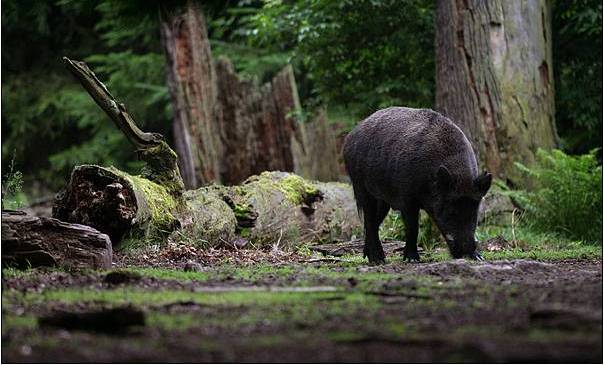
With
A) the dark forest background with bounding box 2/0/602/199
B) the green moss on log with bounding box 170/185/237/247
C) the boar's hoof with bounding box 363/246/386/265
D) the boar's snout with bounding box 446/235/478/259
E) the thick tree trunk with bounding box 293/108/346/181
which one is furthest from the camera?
the thick tree trunk with bounding box 293/108/346/181

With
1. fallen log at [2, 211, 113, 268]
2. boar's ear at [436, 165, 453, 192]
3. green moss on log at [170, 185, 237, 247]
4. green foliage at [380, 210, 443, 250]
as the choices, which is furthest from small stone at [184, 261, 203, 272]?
green foliage at [380, 210, 443, 250]

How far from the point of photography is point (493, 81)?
1447 cm

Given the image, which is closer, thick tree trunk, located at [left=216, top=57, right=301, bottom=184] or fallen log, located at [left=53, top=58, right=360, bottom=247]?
fallen log, located at [left=53, top=58, right=360, bottom=247]

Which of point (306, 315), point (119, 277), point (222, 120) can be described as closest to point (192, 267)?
point (119, 277)

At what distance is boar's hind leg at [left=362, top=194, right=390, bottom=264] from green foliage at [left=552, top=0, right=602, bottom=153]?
7.17m

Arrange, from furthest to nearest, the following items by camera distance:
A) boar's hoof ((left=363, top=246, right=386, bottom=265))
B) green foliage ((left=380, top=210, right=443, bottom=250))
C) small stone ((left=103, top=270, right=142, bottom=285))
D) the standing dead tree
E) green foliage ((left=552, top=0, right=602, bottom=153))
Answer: the standing dead tree, green foliage ((left=552, top=0, right=602, bottom=153)), green foliage ((left=380, top=210, right=443, bottom=250)), boar's hoof ((left=363, top=246, right=386, bottom=265)), small stone ((left=103, top=270, right=142, bottom=285))

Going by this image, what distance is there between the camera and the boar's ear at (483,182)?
9188mm

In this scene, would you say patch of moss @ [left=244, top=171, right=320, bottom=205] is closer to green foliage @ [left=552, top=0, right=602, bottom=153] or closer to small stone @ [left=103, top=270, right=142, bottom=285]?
small stone @ [left=103, top=270, right=142, bottom=285]

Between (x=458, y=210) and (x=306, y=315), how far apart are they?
4513mm

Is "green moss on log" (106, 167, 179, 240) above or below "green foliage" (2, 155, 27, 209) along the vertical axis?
below

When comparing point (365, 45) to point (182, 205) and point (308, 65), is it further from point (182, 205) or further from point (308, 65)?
point (182, 205)

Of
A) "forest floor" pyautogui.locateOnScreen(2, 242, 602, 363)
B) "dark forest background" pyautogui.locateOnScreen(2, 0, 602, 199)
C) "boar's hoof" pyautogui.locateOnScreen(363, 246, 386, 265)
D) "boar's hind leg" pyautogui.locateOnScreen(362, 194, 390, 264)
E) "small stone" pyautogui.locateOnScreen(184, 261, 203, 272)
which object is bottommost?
"boar's hoof" pyautogui.locateOnScreen(363, 246, 386, 265)

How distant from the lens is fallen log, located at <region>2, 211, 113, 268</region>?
7.57 meters

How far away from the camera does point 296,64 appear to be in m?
25.1
